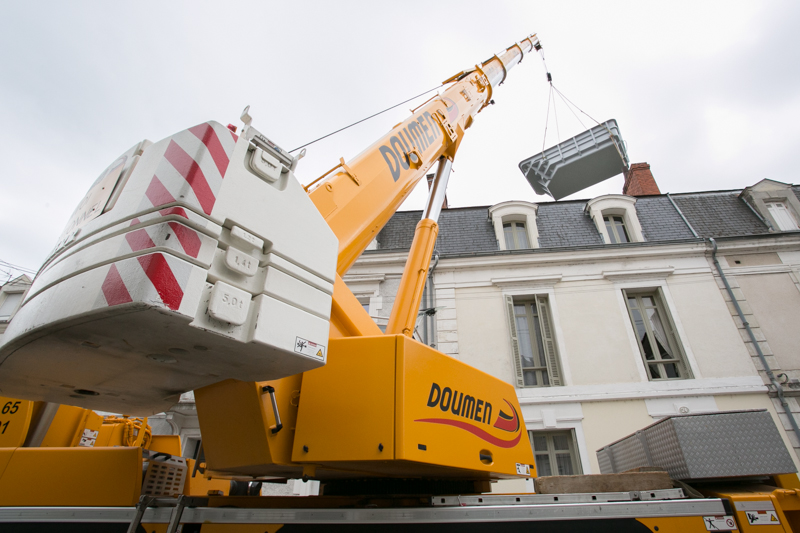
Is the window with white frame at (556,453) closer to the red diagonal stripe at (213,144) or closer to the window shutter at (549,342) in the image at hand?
the window shutter at (549,342)

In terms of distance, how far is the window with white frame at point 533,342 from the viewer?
371 inches

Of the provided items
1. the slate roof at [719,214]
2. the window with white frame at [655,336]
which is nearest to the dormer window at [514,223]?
the window with white frame at [655,336]

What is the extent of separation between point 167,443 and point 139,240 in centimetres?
437

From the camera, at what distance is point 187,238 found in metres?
1.80

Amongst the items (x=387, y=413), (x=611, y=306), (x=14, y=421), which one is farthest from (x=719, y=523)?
(x=611, y=306)

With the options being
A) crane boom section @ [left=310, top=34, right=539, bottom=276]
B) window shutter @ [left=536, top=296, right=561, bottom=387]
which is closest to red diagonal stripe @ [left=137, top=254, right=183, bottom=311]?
crane boom section @ [left=310, top=34, right=539, bottom=276]

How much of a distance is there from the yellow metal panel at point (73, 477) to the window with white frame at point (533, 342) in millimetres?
7743

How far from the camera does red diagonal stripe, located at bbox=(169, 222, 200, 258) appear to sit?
1.78 m

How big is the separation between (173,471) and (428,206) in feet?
11.9

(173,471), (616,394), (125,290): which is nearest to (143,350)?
(125,290)

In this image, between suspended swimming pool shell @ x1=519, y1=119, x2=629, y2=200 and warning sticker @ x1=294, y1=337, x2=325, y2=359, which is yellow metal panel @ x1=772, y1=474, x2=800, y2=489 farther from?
suspended swimming pool shell @ x1=519, y1=119, x2=629, y2=200

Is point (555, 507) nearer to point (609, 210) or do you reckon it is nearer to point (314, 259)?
point (314, 259)

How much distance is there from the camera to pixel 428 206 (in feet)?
16.3

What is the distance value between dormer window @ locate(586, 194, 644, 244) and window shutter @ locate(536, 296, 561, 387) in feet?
9.53
